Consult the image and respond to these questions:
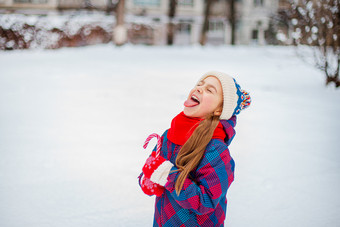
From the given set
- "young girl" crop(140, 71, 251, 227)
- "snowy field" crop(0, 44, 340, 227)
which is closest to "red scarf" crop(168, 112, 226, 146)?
"young girl" crop(140, 71, 251, 227)

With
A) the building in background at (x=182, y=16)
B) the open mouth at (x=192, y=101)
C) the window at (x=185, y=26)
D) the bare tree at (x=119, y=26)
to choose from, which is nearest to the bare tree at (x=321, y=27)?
the open mouth at (x=192, y=101)

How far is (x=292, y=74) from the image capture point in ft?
28.9

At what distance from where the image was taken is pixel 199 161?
1307 millimetres

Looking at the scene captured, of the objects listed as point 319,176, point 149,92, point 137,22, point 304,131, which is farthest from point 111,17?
point 319,176

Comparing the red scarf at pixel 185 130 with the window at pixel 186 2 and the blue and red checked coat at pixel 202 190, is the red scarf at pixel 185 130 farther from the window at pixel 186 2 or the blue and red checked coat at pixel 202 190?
the window at pixel 186 2

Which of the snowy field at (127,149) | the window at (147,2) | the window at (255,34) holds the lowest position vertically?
the snowy field at (127,149)

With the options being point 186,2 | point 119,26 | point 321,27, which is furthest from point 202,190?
point 186,2

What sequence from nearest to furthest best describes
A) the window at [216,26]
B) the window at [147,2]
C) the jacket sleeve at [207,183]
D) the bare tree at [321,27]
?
the jacket sleeve at [207,183] < the bare tree at [321,27] < the window at [147,2] < the window at [216,26]

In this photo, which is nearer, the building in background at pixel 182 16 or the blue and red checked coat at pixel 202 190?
the blue and red checked coat at pixel 202 190

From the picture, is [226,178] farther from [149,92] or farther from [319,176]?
[149,92]

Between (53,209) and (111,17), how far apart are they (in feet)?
51.3

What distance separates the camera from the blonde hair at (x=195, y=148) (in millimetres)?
1281

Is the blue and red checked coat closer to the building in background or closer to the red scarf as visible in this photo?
the red scarf

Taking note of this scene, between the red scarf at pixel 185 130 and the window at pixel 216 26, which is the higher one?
the window at pixel 216 26
